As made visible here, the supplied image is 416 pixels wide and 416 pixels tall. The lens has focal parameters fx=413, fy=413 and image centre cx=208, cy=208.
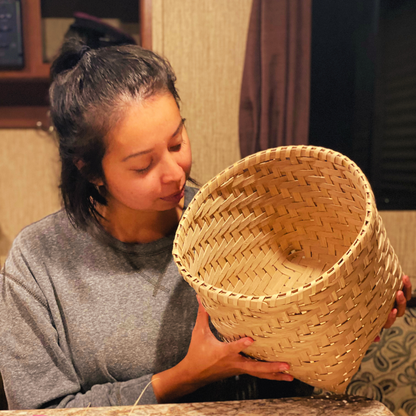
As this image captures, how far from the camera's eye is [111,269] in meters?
0.97

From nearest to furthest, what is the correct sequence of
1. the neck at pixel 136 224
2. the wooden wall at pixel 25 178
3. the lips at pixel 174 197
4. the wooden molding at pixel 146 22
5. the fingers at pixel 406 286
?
the fingers at pixel 406 286
the lips at pixel 174 197
the neck at pixel 136 224
the wooden molding at pixel 146 22
the wooden wall at pixel 25 178

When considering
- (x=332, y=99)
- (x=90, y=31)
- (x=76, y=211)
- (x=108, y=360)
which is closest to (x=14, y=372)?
(x=108, y=360)

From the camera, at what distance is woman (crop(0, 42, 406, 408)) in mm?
838

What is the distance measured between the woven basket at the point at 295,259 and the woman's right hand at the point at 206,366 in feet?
0.06

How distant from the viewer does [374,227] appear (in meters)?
0.58

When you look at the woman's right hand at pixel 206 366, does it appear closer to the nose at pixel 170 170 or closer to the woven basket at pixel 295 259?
the woven basket at pixel 295 259

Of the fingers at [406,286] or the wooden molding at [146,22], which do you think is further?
the wooden molding at [146,22]

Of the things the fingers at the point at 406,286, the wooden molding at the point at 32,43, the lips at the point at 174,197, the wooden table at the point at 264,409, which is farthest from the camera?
the wooden molding at the point at 32,43

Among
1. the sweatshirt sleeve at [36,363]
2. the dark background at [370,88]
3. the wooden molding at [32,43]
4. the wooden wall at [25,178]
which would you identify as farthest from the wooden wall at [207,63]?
the sweatshirt sleeve at [36,363]

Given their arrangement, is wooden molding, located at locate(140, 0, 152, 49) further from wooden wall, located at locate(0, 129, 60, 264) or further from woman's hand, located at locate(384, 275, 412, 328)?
woman's hand, located at locate(384, 275, 412, 328)

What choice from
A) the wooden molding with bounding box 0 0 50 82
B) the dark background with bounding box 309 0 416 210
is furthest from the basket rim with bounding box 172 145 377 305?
the wooden molding with bounding box 0 0 50 82

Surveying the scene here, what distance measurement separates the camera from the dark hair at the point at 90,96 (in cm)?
85

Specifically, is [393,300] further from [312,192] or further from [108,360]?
[108,360]

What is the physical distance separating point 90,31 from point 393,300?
148 centimetres
